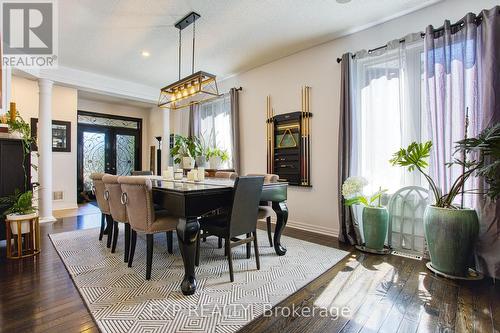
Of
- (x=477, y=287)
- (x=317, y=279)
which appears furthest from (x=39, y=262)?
(x=477, y=287)

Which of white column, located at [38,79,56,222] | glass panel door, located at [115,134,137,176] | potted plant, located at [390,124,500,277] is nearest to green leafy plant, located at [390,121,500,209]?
potted plant, located at [390,124,500,277]

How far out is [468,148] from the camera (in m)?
2.16

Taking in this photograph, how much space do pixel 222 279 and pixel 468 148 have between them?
7.93 feet

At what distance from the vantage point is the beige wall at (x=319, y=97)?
316cm

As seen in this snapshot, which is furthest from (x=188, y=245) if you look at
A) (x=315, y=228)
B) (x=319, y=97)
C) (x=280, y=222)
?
(x=319, y=97)

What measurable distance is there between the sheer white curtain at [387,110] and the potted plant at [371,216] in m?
0.33

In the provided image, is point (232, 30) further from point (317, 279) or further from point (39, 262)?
point (39, 262)

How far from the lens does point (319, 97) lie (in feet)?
12.5

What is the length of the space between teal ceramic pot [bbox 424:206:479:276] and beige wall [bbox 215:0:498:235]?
1.37 meters

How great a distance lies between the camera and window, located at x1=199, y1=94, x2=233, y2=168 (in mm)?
5242

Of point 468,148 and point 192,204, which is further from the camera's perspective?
point 468,148

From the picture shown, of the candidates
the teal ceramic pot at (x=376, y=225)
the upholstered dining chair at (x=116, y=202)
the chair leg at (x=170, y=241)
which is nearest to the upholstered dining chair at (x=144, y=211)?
the upholstered dining chair at (x=116, y=202)

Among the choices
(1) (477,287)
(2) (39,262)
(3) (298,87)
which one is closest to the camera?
(1) (477,287)

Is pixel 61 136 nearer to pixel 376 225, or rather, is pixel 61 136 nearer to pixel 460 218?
pixel 376 225
